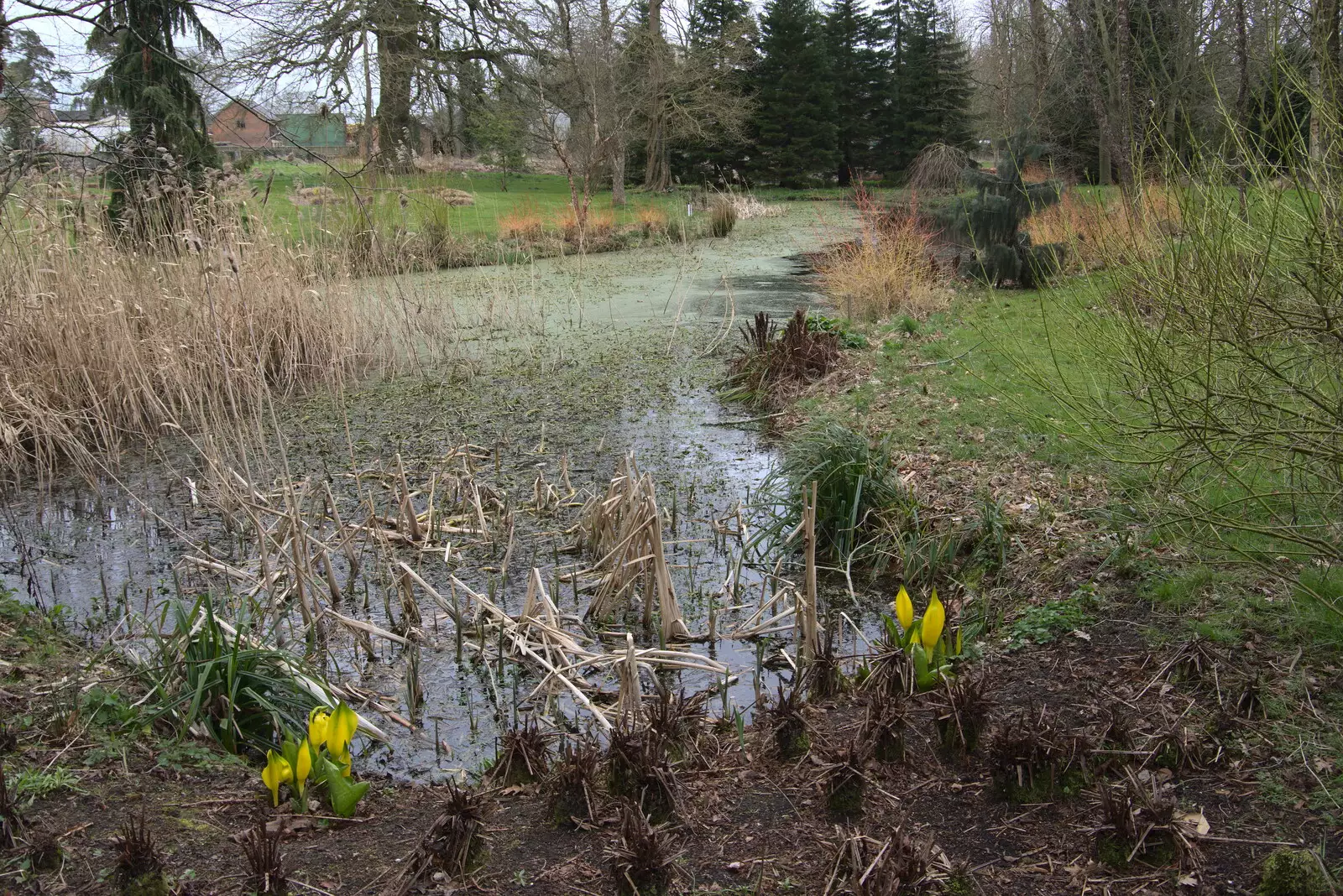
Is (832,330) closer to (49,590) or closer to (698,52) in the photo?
(49,590)

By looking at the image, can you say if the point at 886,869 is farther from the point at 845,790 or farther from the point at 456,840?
the point at 456,840

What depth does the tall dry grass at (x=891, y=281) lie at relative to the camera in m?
11.4

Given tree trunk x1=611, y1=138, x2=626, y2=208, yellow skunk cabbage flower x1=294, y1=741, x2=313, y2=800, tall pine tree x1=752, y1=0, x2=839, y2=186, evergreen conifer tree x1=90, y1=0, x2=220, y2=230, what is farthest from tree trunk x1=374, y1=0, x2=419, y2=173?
yellow skunk cabbage flower x1=294, y1=741, x2=313, y2=800

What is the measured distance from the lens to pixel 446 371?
32.2 ft

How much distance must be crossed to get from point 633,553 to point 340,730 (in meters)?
1.89

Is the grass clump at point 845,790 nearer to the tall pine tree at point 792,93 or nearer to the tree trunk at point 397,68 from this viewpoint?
the tree trunk at point 397,68

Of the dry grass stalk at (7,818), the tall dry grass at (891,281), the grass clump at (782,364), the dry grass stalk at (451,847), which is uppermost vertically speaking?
the tall dry grass at (891,281)

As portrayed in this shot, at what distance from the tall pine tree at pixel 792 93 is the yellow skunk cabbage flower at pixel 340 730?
109 ft

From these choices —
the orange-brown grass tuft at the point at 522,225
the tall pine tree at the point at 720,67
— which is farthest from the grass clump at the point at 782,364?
the tall pine tree at the point at 720,67

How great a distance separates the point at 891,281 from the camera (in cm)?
1140

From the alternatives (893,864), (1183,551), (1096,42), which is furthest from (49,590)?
(1096,42)

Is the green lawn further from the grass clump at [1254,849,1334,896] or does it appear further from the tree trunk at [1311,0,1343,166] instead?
the grass clump at [1254,849,1334,896]

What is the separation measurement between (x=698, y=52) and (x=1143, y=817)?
29.3 meters

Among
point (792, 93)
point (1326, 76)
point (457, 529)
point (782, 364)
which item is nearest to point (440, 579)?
point (457, 529)
